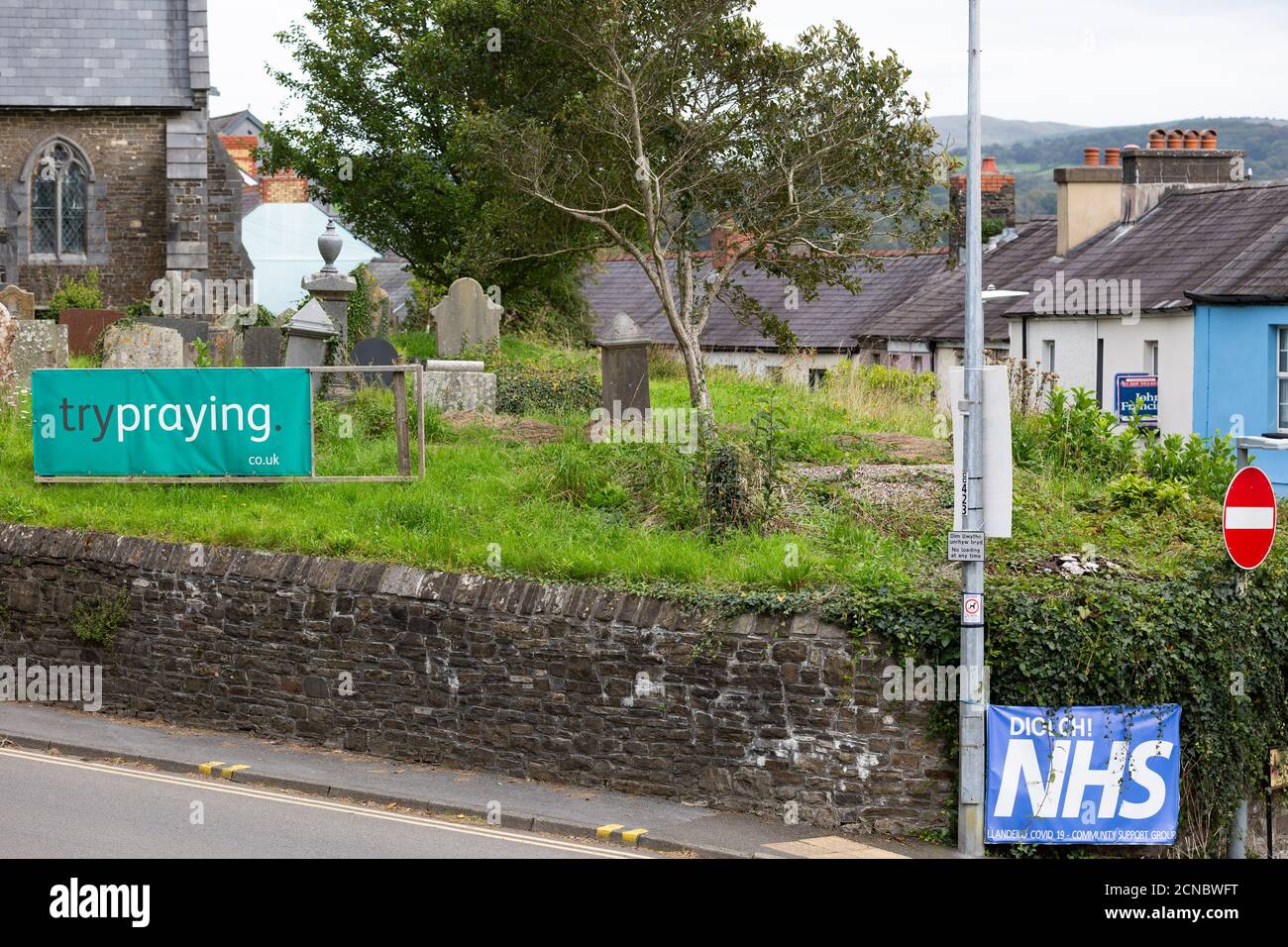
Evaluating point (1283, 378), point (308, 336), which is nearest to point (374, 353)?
point (308, 336)

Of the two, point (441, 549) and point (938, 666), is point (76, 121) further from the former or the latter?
point (938, 666)

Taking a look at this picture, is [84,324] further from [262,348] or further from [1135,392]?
[1135,392]

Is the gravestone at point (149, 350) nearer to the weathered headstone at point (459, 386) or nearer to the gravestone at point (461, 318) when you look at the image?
the weathered headstone at point (459, 386)

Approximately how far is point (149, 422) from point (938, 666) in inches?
357

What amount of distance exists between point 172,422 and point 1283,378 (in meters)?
17.7

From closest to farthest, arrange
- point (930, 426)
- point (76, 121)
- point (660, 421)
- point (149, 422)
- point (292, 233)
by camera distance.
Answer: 1. point (149, 422)
2. point (660, 421)
3. point (930, 426)
4. point (76, 121)
5. point (292, 233)

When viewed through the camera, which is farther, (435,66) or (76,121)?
(76,121)

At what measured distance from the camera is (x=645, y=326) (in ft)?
147

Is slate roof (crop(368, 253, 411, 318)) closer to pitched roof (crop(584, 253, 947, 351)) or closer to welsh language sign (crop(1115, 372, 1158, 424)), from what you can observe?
pitched roof (crop(584, 253, 947, 351))

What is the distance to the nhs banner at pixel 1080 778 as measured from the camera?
11.7 metres

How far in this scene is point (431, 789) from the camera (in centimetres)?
1261

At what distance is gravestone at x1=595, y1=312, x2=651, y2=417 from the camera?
1856 cm

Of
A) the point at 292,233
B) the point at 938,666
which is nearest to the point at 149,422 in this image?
the point at 938,666

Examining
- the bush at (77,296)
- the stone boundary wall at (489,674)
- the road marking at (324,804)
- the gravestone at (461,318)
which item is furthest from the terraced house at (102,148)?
the road marking at (324,804)
